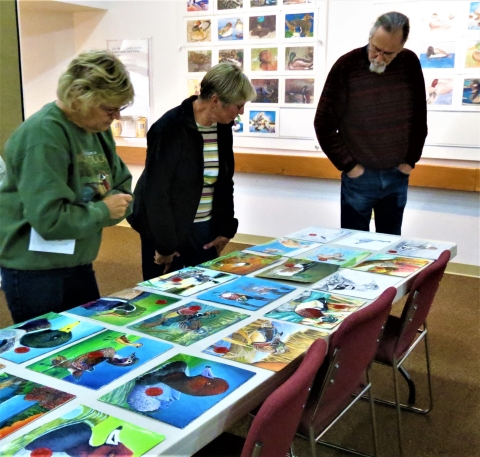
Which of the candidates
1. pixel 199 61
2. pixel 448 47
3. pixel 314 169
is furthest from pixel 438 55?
pixel 199 61

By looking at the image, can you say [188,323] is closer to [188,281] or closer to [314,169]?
[188,281]

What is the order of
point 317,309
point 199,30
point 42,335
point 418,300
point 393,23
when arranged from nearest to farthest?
point 42,335
point 317,309
point 418,300
point 393,23
point 199,30

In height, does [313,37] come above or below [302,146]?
above

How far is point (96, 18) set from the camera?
5266 mm

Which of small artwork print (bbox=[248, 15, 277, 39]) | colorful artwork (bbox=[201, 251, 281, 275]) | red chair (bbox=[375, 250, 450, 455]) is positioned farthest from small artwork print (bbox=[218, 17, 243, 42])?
red chair (bbox=[375, 250, 450, 455])

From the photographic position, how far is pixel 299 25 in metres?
4.29

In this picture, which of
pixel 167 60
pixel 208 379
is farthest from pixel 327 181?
pixel 208 379

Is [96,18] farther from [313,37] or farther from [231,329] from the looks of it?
[231,329]

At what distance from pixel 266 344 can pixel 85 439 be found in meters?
0.53

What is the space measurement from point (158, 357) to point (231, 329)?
24 centimetres

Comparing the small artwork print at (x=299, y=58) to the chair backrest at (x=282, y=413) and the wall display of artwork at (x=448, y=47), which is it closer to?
the wall display of artwork at (x=448, y=47)

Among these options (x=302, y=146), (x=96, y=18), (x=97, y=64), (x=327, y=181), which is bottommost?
(x=327, y=181)

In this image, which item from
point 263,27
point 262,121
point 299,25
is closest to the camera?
point 299,25

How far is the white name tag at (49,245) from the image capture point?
1.55 meters
